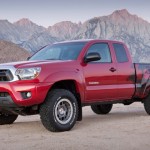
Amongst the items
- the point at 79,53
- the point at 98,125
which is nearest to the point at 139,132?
the point at 98,125

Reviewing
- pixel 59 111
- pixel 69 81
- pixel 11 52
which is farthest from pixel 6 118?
pixel 11 52

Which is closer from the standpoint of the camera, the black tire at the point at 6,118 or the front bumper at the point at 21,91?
the front bumper at the point at 21,91

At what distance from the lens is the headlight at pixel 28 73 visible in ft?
28.2

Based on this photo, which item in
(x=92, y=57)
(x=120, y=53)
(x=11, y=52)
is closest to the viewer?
(x=92, y=57)

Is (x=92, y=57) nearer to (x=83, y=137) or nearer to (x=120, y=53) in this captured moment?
(x=120, y=53)

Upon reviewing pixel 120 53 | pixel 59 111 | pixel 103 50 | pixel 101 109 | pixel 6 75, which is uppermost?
pixel 103 50

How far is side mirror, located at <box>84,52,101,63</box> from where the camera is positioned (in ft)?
31.0

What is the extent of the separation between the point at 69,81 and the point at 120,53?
6.71 ft

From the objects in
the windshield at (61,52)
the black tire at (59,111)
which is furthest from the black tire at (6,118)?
the black tire at (59,111)

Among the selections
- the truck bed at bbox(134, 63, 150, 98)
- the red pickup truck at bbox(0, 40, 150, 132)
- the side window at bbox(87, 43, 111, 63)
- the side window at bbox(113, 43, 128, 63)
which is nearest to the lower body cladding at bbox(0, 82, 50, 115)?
the red pickup truck at bbox(0, 40, 150, 132)

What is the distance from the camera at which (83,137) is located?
8141mm

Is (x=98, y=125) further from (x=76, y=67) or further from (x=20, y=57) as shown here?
(x=20, y=57)

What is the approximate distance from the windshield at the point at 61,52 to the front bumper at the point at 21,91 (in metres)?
1.22

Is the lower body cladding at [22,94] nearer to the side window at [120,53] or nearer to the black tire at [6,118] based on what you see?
the black tire at [6,118]
